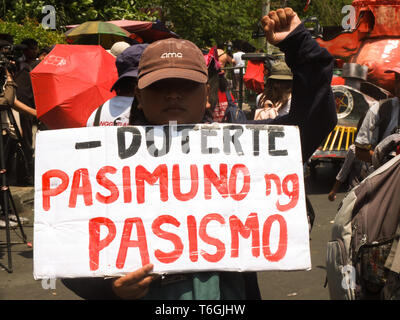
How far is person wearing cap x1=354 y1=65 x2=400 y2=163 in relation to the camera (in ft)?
17.9

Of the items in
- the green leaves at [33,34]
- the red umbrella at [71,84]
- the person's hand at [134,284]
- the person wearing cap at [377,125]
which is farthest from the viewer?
the green leaves at [33,34]

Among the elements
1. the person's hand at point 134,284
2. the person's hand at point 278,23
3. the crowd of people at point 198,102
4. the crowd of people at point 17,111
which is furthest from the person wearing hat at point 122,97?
the person's hand at point 134,284

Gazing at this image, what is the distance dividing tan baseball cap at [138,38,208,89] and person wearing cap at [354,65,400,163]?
3230mm

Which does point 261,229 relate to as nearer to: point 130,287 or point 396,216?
point 130,287

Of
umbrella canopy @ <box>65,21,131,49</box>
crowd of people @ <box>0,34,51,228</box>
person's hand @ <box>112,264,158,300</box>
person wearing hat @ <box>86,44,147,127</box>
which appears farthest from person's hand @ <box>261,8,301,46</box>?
umbrella canopy @ <box>65,21,131,49</box>

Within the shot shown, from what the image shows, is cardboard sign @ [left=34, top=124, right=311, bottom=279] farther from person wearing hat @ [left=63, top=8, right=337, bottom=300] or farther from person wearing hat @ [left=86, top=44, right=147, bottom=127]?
person wearing hat @ [left=86, top=44, right=147, bottom=127]

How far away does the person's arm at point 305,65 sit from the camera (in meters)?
2.50

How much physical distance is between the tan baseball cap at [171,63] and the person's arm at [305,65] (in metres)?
0.28

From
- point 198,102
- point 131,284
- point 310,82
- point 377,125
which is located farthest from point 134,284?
point 377,125

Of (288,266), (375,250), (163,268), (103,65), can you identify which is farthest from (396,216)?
(103,65)

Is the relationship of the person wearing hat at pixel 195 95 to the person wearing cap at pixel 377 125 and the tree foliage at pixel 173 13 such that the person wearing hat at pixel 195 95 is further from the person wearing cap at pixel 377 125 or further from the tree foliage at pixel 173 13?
the tree foliage at pixel 173 13

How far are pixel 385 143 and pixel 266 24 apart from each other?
170 cm

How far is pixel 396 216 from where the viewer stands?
2850 millimetres
